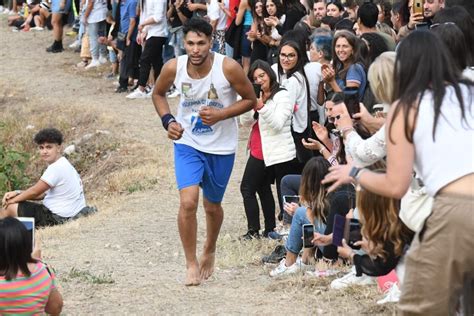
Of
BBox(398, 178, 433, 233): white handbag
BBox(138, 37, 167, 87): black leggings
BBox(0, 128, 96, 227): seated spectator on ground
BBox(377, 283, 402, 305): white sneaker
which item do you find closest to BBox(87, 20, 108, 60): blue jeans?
BBox(138, 37, 167, 87): black leggings

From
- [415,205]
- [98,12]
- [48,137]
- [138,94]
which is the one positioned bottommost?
[138,94]

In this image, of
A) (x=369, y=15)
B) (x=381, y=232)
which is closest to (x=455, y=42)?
(x=381, y=232)

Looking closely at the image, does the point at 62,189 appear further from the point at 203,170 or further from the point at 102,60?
the point at 102,60

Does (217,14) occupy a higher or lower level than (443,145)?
lower

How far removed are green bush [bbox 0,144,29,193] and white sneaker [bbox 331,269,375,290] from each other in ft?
24.7

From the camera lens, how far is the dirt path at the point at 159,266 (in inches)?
292

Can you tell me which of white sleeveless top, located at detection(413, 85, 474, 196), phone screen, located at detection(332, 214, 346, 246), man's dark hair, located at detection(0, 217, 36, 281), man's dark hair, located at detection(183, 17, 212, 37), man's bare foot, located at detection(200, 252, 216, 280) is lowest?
man's bare foot, located at detection(200, 252, 216, 280)

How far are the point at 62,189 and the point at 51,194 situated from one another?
0.14 m

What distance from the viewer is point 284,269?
8.23 metres

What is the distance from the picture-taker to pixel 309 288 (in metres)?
7.61

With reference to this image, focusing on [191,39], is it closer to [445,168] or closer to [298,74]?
[298,74]

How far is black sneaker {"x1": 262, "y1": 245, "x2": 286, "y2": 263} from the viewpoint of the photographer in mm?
8781

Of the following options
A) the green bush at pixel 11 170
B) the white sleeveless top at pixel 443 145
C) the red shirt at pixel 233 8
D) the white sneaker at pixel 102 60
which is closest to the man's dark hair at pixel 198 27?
the white sleeveless top at pixel 443 145

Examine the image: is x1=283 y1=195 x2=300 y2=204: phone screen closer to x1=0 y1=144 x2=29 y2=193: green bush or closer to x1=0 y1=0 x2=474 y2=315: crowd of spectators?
x1=0 y1=0 x2=474 y2=315: crowd of spectators
